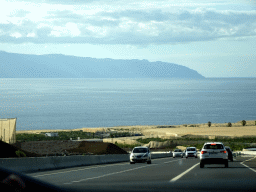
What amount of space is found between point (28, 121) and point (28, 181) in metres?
152

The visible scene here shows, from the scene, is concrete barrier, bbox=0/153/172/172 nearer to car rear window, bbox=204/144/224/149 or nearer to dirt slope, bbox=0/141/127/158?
car rear window, bbox=204/144/224/149

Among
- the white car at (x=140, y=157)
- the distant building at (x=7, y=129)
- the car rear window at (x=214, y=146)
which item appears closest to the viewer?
the car rear window at (x=214, y=146)

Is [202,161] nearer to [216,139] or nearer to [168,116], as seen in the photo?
[216,139]

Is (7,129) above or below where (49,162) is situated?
above

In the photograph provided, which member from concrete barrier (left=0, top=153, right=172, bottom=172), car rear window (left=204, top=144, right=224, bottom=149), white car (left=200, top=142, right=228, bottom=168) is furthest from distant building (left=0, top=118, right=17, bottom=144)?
white car (left=200, top=142, right=228, bottom=168)

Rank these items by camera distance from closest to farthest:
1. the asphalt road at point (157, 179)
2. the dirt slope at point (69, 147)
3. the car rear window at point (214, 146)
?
the asphalt road at point (157, 179) < the car rear window at point (214, 146) < the dirt slope at point (69, 147)

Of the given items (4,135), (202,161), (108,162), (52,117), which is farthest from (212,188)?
(52,117)

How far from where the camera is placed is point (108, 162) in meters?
37.3

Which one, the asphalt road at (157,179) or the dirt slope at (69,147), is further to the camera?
the dirt slope at (69,147)

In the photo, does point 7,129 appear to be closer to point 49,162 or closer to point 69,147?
point 69,147

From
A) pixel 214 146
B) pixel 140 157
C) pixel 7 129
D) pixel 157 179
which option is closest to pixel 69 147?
pixel 7 129

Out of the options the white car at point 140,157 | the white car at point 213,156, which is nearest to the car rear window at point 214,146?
the white car at point 213,156

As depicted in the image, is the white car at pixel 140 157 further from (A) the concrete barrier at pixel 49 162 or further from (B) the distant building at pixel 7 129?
(B) the distant building at pixel 7 129

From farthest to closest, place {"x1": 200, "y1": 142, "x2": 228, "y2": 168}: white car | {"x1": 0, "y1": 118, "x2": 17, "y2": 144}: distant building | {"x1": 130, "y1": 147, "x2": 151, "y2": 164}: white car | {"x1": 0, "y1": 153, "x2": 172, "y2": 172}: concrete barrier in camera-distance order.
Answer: {"x1": 0, "y1": 118, "x2": 17, "y2": 144}: distant building
{"x1": 130, "y1": 147, "x2": 151, "y2": 164}: white car
{"x1": 200, "y1": 142, "x2": 228, "y2": 168}: white car
{"x1": 0, "y1": 153, "x2": 172, "y2": 172}: concrete barrier
